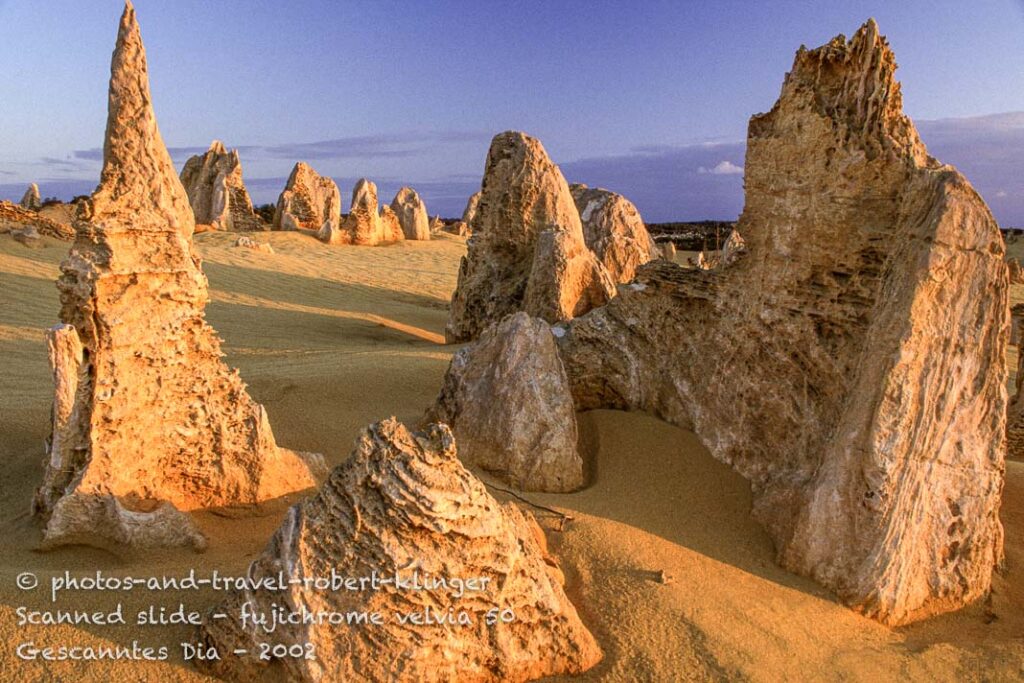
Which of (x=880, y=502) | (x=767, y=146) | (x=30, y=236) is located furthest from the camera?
(x=30, y=236)

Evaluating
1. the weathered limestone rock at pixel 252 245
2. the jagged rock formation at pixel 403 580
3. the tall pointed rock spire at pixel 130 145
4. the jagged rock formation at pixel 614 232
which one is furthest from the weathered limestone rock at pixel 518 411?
the weathered limestone rock at pixel 252 245

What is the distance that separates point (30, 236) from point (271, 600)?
43.7ft

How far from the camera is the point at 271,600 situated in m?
2.43

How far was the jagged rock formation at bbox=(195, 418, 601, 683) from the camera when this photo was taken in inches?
94.7

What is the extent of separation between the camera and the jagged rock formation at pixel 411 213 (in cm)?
2467

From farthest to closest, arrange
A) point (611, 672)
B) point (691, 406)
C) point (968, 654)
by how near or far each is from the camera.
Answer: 1. point (691, 406)
2. point (968, 654)
3. point (611, 672)

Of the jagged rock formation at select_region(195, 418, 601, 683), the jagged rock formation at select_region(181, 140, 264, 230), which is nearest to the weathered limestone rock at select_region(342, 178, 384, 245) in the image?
the jagged rock formation at select_region(181, 140, 264, 230)

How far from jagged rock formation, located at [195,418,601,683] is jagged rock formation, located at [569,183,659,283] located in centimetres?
→ 930

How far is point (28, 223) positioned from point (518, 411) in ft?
44.6

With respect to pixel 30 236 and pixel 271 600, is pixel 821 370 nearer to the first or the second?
pixel 271 600

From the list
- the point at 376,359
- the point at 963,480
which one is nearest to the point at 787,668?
the point at 963,480

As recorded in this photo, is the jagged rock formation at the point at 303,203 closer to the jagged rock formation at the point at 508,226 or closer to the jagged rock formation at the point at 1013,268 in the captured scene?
the jagged rock formation at the point at 508,226

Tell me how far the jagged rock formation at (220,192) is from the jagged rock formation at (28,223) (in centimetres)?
721

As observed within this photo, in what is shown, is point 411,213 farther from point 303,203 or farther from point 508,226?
point 508,226
